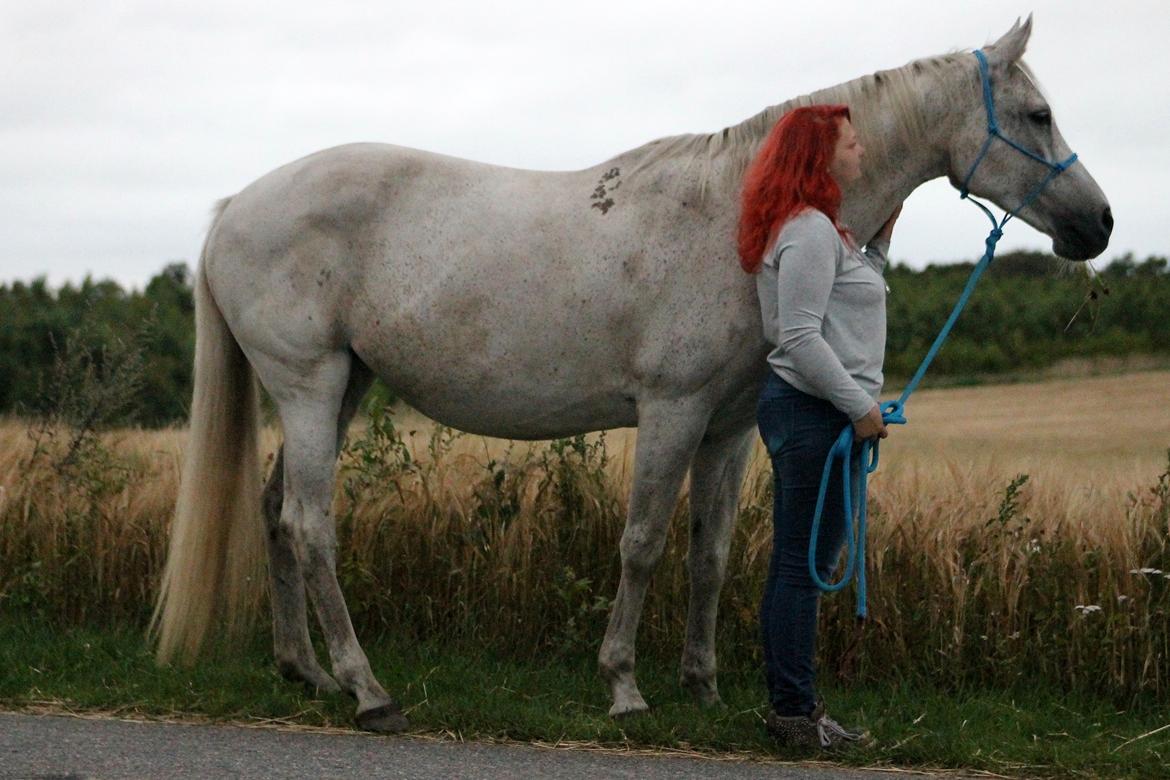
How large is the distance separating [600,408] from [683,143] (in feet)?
3.53

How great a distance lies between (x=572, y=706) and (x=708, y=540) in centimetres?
84

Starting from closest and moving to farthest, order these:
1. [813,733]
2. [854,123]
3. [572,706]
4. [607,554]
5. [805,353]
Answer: [805,353]
[813,733]
[854,123]
[572,706]
[607,554]

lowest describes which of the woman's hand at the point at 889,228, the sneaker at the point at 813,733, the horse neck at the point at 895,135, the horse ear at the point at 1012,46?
the sneaker at the point at 813,733

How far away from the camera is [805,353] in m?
4.13

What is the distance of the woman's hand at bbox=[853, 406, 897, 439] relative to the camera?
4.18m

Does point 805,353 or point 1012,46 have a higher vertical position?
point 1012,46

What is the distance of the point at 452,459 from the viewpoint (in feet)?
21.6

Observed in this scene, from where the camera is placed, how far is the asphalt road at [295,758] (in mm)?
3979

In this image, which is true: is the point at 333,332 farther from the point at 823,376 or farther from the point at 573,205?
the point at 823,376

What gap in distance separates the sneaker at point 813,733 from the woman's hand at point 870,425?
97 cm

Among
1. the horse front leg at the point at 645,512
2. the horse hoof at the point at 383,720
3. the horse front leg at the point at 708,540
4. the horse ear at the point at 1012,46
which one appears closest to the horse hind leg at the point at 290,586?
the horse hoof at the point at 383,720

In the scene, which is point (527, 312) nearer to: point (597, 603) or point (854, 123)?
point (854, 123)

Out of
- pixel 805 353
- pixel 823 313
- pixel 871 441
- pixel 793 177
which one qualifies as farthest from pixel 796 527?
pixel 793 177

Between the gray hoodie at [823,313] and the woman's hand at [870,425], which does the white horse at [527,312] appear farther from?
the woman's hand at [870,425]
